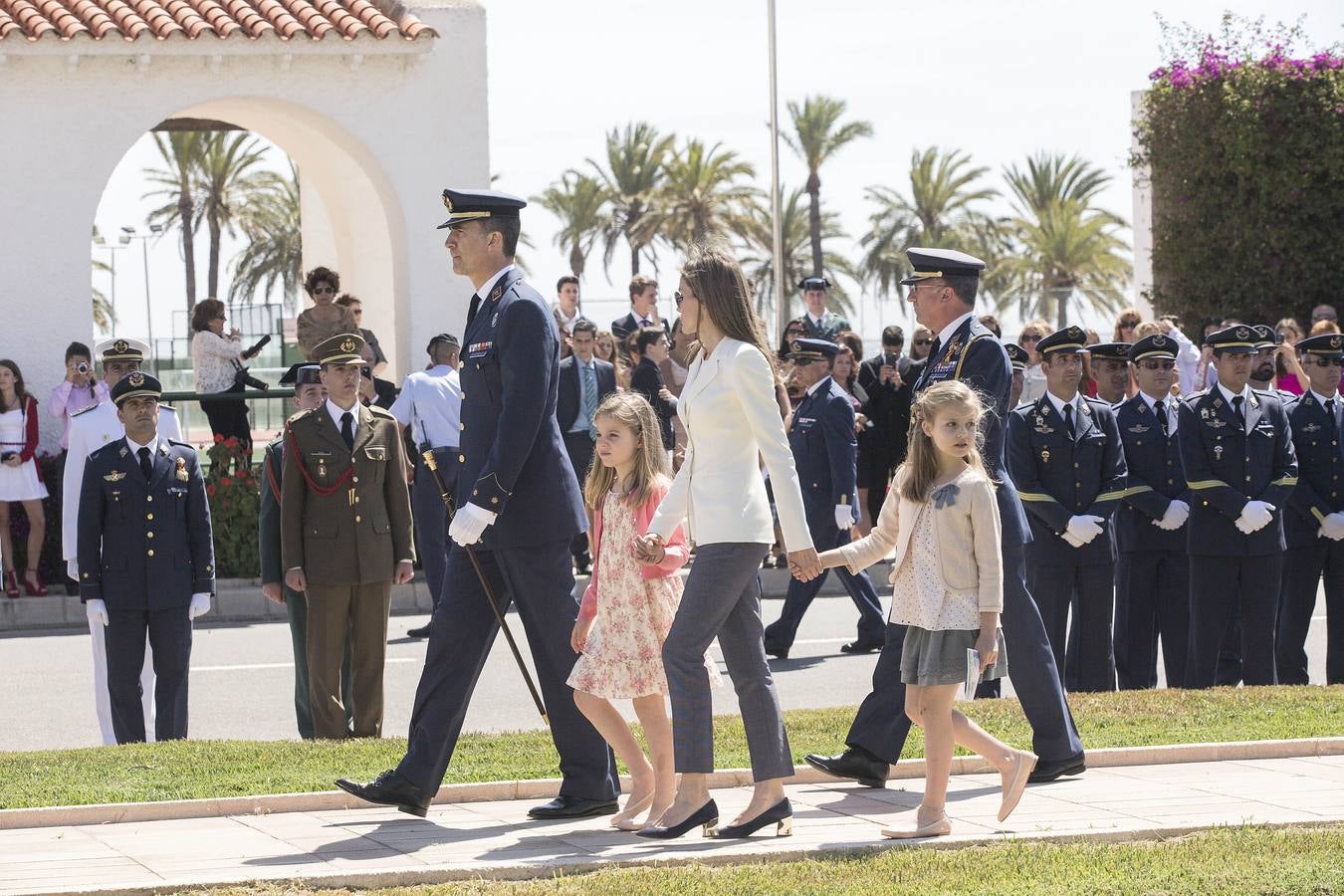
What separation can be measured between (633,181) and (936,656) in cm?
4866

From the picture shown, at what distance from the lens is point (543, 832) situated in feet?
21.6

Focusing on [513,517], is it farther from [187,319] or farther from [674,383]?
[187,319]

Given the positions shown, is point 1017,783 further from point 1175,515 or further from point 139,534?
point 139,534

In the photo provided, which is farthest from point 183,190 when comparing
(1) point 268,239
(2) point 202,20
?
(2) point 202,20

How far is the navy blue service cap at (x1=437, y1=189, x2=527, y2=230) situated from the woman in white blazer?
0.86m

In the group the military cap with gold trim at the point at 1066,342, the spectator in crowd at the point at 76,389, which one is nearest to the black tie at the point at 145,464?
the military cap with gold trim at the point at 1066,342

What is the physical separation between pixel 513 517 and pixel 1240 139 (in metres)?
20.6

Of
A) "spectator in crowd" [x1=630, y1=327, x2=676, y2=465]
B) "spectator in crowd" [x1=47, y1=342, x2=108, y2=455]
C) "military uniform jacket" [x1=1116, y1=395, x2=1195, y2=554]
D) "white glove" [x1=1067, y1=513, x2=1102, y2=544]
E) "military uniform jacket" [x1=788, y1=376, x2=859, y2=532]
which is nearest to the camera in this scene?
"white glove" [x1=1067, y1=513, x2=1102, y2=544]

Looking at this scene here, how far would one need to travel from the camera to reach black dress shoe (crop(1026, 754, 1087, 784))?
7281 mm

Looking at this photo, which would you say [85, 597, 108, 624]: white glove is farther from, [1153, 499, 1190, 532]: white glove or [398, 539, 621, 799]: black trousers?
[1153, 499, 1190, 532]: white glove

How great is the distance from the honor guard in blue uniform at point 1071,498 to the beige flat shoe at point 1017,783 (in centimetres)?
375

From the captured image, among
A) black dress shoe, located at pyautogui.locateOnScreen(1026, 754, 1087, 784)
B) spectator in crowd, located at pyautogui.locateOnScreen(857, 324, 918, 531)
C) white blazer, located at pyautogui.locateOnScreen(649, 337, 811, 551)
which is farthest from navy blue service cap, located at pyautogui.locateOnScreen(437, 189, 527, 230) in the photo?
spectator in crowd, located at pyautogui.locateOnScreen(857, 324, 918, 531)

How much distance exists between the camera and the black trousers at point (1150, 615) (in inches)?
431

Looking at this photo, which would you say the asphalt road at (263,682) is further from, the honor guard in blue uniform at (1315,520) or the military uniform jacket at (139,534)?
the military uniform jacket at (139,534)
